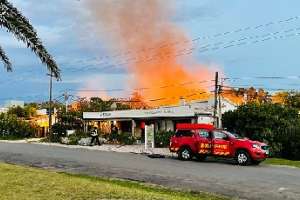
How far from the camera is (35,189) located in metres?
13.1

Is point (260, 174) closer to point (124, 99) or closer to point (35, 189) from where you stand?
point (35, 189)

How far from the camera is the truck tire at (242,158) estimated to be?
98.0ft

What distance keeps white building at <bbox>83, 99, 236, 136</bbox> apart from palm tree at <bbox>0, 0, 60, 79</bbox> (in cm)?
3152

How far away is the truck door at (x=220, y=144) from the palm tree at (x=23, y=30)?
17.0m

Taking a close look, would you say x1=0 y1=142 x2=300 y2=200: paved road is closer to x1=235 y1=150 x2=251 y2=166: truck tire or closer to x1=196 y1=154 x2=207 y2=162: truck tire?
x1=235 y1=150 x2=251 y2=166: truck tire

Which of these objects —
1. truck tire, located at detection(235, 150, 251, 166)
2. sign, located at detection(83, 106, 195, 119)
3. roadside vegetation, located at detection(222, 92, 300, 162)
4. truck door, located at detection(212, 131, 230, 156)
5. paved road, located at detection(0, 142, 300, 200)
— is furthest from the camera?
sign, located at detection(83, 106, 195, 119)

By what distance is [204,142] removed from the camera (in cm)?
3222

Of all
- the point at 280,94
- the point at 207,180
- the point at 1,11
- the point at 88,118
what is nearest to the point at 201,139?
the point at 207,180

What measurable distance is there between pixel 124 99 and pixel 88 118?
2831cm

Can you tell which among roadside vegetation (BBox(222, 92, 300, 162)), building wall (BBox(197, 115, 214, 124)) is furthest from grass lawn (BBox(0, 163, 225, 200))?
building wall (BBox(197, 115, 214, 124))

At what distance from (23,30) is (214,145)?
18.5m

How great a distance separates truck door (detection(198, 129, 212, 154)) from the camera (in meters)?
32.0

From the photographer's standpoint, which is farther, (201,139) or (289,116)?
(289,116)

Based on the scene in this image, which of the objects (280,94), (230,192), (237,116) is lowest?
(230,192)
